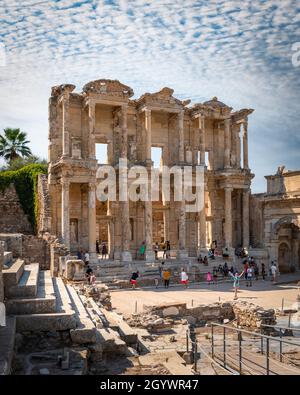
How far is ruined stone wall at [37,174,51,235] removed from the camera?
2734 centimetres

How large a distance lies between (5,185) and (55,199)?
605cm

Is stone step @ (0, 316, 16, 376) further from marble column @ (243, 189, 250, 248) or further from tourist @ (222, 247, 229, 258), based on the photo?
marble column @ (243, 189, 250, 248)

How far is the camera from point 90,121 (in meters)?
27.3

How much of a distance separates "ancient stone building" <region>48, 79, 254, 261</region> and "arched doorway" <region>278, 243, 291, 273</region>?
4.59 m

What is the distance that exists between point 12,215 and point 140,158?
10641 millimetres

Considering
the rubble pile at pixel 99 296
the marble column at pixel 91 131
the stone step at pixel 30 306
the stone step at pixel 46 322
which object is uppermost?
the marble column at pixel 91 131

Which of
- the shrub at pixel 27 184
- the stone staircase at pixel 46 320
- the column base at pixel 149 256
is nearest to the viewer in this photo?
the stone staircase at pixel 46 320

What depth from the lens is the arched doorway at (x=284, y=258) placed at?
27.7 metres

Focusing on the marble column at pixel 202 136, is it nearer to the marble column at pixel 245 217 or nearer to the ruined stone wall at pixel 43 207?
the marble column at pixel 245 217

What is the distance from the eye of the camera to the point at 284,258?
91.2ft

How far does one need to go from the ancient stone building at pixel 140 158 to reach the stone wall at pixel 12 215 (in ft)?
14.9

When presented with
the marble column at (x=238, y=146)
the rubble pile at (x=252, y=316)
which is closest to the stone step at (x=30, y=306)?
the rubble pile at (x=252, y=316)

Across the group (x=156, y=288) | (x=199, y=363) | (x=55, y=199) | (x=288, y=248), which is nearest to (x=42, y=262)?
(x=55, y=199)
